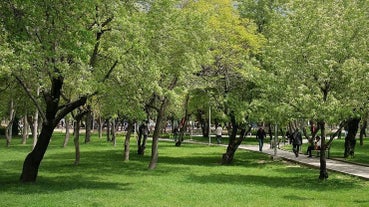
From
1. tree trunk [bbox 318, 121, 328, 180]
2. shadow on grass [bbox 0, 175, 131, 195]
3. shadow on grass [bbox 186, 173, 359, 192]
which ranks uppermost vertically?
tree trunk [bbox 318, 121, 328, 180]

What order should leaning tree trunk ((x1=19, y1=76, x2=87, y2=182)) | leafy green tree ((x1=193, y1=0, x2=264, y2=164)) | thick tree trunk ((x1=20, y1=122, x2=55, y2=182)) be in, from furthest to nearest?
leafy green tree ((x1=193, y1=0, x2=264, y2=164)), thick tree trunk ((x1=20, y1=122, x2=55, y2=182)), leaning tree trunk ((x1=19, y1=76, x2=87, y2=182))

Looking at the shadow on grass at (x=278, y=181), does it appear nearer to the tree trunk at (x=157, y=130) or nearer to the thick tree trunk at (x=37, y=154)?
the tree trunk at (x=157, y=130)

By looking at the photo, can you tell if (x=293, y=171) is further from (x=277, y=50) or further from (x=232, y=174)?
(x=277, y=50)

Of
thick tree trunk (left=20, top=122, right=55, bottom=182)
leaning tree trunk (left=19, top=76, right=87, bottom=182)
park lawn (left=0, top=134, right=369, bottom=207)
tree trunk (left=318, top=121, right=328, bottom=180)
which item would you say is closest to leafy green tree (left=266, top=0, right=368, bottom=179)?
tree trunk (left=318, top=121, right=328, bottom=180)

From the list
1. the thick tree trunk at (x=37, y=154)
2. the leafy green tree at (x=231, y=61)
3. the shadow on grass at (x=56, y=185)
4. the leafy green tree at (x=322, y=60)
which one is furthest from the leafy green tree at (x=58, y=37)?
the leafy green tree at (x=231, y=61)

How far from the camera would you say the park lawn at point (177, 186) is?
13.0 meters

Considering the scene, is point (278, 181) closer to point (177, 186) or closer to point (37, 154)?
point (177, 186)

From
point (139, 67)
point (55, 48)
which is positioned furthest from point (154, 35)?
point (55, 48)

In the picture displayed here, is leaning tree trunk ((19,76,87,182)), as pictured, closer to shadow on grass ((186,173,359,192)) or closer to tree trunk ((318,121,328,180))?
shadow on grass ((186,173,359,192))

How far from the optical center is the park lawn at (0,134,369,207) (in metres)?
13.0

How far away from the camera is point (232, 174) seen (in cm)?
2006

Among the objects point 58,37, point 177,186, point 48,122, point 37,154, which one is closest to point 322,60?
point 177,186

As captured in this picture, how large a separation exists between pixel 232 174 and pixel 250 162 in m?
6.41

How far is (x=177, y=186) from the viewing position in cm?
1596
